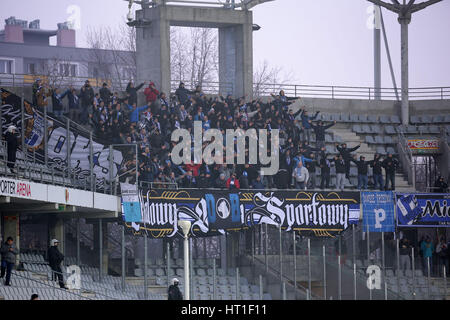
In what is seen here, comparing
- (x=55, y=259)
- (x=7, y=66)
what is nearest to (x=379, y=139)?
(x=55, y=259)

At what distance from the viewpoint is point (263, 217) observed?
113 ft

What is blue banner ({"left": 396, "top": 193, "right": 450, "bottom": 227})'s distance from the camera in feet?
117

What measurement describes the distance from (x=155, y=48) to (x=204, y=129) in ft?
17.0

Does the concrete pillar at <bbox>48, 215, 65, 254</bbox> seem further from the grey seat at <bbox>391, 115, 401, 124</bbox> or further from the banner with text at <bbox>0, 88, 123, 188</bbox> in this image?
the grey seat at <bbox>391, 115, 401, 124</bbox>

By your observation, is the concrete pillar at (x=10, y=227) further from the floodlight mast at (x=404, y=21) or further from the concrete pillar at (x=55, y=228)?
the floodlight mast at (x=404, y=21)

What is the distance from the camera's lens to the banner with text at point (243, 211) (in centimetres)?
3328

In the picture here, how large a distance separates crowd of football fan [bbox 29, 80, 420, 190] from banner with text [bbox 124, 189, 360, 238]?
629 millimetres

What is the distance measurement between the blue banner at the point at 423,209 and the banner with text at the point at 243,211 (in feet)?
5.22

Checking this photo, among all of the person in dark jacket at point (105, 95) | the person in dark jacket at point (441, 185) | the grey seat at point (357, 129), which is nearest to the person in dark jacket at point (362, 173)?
the person in dark jacket at point (441, 185)

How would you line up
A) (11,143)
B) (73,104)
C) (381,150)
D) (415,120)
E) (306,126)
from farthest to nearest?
(415,120) < (381,150) < (306,126) < (73,104) < (11,143)

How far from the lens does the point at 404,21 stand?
43.1 metres

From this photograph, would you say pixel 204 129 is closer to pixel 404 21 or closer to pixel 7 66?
pixel 404 21
